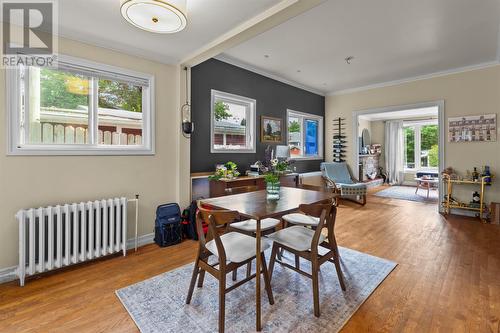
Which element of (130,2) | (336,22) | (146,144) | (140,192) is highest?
(336,22)

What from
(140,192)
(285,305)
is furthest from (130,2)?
(285,305)

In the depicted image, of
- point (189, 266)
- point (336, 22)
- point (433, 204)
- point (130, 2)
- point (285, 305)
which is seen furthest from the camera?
point (433, 204)

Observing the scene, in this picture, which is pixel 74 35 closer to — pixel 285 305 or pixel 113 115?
pixel 113 115

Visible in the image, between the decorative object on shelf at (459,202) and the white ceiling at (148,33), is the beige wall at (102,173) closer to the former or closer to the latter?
the white ceiling at (148,33)

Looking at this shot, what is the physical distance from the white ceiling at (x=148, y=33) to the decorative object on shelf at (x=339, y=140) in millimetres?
4469

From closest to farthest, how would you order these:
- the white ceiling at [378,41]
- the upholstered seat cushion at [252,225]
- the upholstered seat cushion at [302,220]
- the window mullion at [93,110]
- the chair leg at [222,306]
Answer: the chair leg at [222,306], the upholstered seat cushion at [252,225], the upholstered seat cushion at [302,220], the white ceiling at [378,41], the window mullion at [93,110]

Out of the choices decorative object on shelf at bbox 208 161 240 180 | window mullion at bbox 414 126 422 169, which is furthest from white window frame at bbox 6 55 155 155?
window mullion at bbox 414 126 422 169

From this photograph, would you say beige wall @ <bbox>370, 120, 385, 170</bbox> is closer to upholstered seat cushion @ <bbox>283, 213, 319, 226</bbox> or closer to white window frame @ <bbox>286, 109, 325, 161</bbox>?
white window frame @ <bbox>286, 109, 325, 161</bbox>

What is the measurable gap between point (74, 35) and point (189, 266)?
2798 millimetres

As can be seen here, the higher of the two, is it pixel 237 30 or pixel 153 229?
pixel 237 30

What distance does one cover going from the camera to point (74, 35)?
2.61 m

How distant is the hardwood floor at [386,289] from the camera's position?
67.9 inches

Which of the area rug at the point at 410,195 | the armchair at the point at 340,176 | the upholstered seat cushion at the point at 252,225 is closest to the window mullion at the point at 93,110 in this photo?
the upholstered seat cushion at the point at 252,225

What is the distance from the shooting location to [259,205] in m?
2.04
